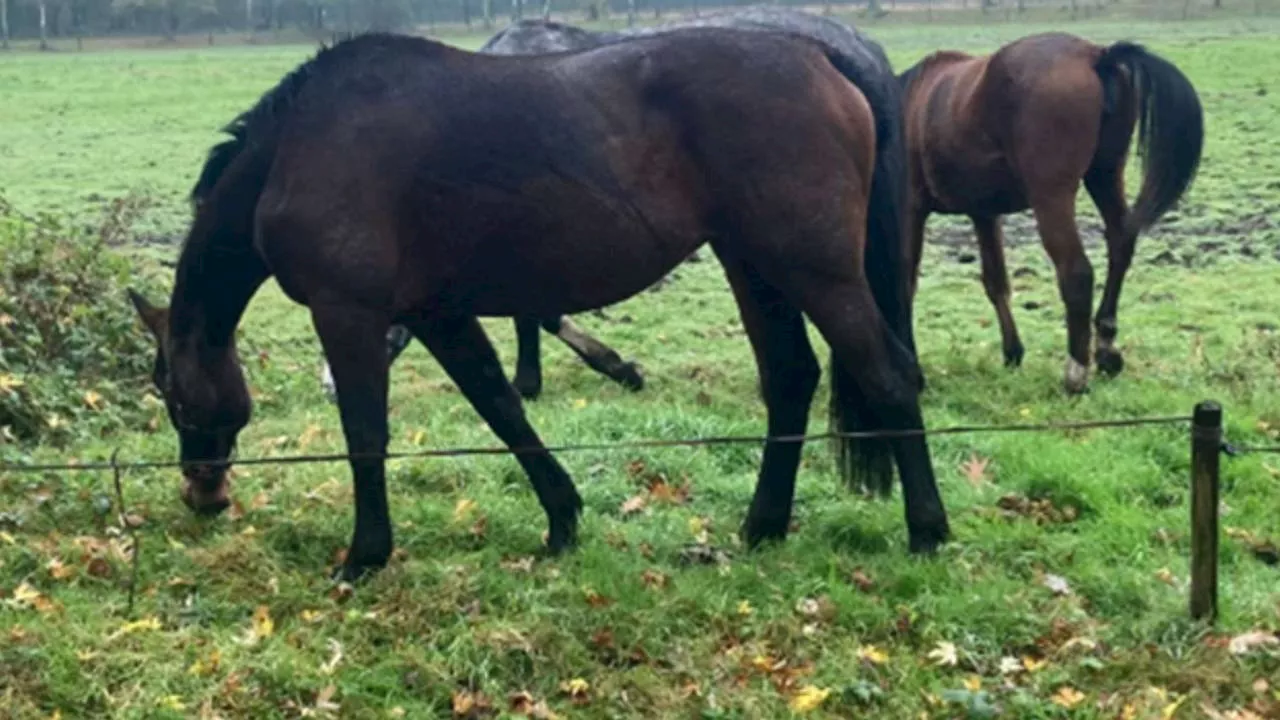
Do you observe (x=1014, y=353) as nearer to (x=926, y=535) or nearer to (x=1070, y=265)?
(x=1070, y=265)

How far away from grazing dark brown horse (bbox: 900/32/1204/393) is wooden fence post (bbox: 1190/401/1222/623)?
3.62 metres

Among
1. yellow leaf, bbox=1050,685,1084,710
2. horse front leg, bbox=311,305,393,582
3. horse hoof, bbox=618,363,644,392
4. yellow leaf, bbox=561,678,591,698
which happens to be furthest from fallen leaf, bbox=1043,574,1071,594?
horse hoof, bbox=618,363,644,392

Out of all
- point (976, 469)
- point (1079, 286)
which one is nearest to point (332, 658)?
point (976, 469)

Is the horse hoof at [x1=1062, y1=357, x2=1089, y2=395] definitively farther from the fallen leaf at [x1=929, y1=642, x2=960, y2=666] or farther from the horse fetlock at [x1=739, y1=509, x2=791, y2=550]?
the fallen leaf at [x1=929, y1=642, x2=960, y2=666]

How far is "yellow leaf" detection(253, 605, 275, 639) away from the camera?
4.51 metres

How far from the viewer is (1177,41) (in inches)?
1415

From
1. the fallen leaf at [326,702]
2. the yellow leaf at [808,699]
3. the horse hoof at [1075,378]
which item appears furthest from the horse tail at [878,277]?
the horse hoof at [1075,378]

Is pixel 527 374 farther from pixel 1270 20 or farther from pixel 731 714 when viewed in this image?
pixel 1270 20

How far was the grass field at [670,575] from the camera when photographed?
419cm

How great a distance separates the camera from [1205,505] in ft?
14.4

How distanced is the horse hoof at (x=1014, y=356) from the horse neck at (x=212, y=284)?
524 centimetres

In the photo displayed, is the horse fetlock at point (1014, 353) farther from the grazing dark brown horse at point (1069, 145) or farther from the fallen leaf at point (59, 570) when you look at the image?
the fallen leaf at point (59, 570)

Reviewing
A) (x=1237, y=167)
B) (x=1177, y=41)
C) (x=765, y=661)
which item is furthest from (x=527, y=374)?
(x=1177, y=41)

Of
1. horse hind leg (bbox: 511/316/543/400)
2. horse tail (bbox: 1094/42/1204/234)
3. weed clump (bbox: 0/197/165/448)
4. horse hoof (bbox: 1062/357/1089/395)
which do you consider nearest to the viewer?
weed clump (bbox: 0/197/165/448)
